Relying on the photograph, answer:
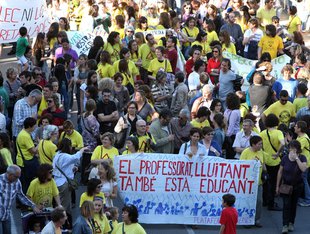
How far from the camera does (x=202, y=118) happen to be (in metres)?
19.8

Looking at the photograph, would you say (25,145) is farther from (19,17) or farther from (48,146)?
(19,17)

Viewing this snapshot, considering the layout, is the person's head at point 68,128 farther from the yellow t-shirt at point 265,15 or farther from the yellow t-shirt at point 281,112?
the yellow t-shirt at point 265,15

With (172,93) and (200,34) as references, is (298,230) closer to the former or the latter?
(172,93)

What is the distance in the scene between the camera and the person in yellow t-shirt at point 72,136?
18.9 meters

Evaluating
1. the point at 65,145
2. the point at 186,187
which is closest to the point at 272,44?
the point at 186,187

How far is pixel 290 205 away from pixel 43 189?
369 cm

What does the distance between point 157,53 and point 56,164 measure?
20.1ft

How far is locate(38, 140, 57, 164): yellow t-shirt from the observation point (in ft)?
60.4

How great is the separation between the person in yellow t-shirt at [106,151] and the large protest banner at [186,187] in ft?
1.19

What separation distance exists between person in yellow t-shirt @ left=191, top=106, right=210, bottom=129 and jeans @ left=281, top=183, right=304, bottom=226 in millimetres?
2258

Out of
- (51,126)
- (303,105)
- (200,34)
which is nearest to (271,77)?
(303,105)

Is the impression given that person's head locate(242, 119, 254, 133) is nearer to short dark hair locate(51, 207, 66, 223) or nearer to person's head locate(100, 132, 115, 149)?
person's head locate(100, 132, 115, 149)

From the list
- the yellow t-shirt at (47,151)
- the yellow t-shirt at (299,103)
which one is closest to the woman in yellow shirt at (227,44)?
the yellow t-shirt at (299,103)

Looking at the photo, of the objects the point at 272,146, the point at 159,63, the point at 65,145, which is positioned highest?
the point at 159,63
